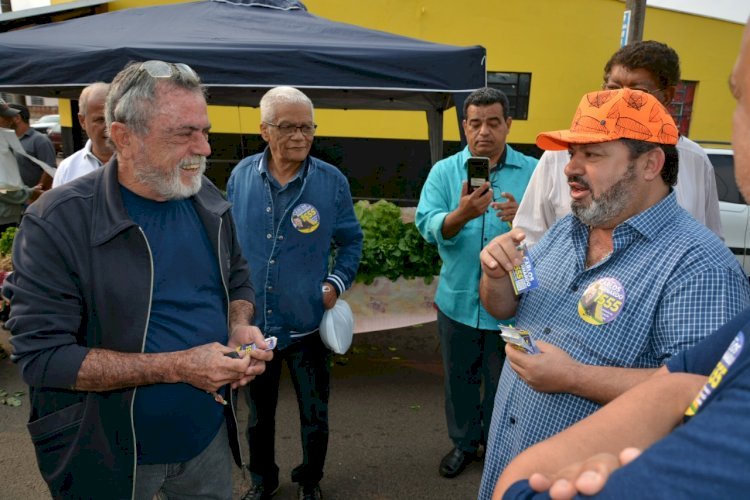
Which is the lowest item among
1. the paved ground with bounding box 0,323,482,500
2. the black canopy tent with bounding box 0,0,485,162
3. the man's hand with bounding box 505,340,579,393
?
the paved ground with bounding box 0,323,482,500

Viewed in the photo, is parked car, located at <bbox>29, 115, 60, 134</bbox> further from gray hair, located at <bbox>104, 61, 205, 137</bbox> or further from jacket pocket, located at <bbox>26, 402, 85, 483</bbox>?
jacket pocket, located at <bbox>26, 402, 85, 483</bbox>

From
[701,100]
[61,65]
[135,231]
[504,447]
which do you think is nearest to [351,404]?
[504,447]

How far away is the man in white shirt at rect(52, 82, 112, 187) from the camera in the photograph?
3234 millimetres

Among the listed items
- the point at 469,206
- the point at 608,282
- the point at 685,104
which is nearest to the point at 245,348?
the point at 608,282

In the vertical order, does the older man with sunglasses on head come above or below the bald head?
below

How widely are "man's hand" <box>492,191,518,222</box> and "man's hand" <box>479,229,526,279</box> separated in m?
1.24

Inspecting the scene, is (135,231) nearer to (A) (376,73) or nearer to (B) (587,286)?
(B) (587,286)

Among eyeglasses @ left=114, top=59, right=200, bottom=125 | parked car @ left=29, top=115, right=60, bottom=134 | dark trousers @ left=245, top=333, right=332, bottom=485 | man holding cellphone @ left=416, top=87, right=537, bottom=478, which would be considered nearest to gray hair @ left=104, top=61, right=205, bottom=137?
eyeglasses @ left=114, top=59, right=200, bottom=125

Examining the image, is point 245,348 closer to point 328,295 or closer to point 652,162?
point 328,295

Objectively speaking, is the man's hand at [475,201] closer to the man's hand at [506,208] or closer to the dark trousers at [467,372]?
the man's hand at [506,208]

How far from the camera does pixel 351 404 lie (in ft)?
14.1

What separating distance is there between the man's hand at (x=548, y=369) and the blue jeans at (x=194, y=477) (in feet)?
3.93

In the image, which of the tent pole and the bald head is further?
the tent pole

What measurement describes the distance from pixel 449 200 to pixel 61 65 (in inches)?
138
